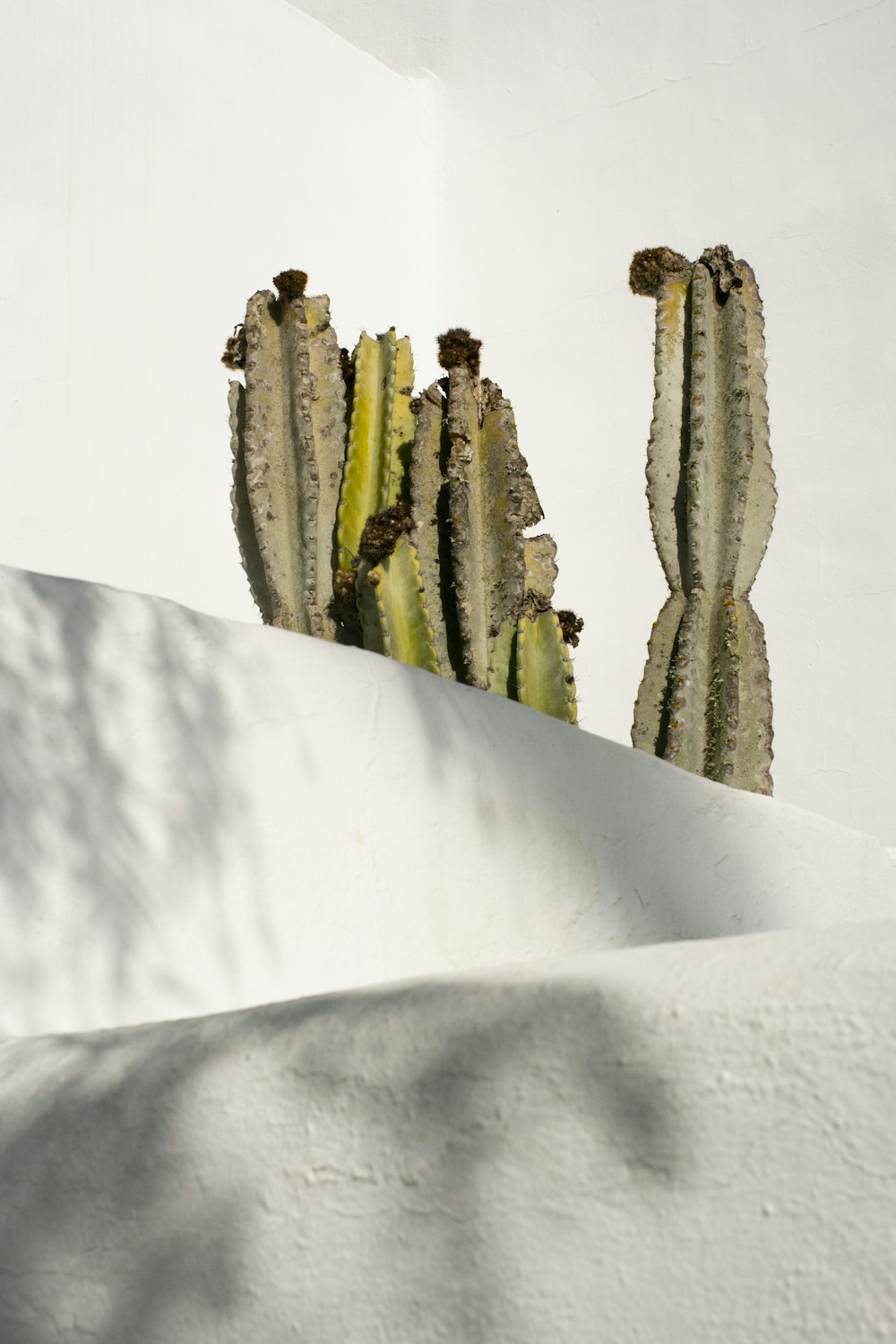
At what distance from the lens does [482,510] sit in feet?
9.31

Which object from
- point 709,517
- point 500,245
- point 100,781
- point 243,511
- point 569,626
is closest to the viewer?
point 100,781

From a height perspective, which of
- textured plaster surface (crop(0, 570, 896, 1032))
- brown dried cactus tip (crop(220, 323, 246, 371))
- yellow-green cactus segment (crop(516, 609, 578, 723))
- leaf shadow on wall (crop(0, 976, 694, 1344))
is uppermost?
brown dried cactus tip (crop(220, 323, 246, 371))

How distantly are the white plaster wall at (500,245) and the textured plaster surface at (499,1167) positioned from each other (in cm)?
296

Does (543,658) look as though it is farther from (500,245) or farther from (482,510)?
(500,245)

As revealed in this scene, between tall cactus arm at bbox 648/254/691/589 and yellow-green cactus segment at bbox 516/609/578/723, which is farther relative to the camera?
tall cactus arm at bbox 648/254/691/589

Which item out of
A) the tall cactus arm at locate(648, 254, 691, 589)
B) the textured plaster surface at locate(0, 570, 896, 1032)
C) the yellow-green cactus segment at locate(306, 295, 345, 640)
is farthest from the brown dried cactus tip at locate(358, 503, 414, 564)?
the textured plaster surface at locate(0, 570, 896, 1032)

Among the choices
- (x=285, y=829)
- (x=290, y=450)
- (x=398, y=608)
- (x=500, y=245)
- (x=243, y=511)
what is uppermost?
(x=500, y=245)

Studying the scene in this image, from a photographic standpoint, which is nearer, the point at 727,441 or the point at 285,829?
the point at 285,829

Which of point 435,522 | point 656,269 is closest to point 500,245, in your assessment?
point 656,269

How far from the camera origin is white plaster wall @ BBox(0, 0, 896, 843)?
3.78m

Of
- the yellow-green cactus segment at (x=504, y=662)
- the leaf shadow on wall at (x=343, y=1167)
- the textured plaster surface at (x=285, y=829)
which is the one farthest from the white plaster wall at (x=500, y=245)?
the leaf shadow on wall at (x=343, y=1167)

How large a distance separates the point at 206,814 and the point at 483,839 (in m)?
0.37

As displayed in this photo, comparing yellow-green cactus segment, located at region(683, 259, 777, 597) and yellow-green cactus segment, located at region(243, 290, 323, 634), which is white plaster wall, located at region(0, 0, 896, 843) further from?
yellow-green cactus segment, located at region(683, 259, 777, 597)

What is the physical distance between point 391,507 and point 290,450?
1.27 ft
